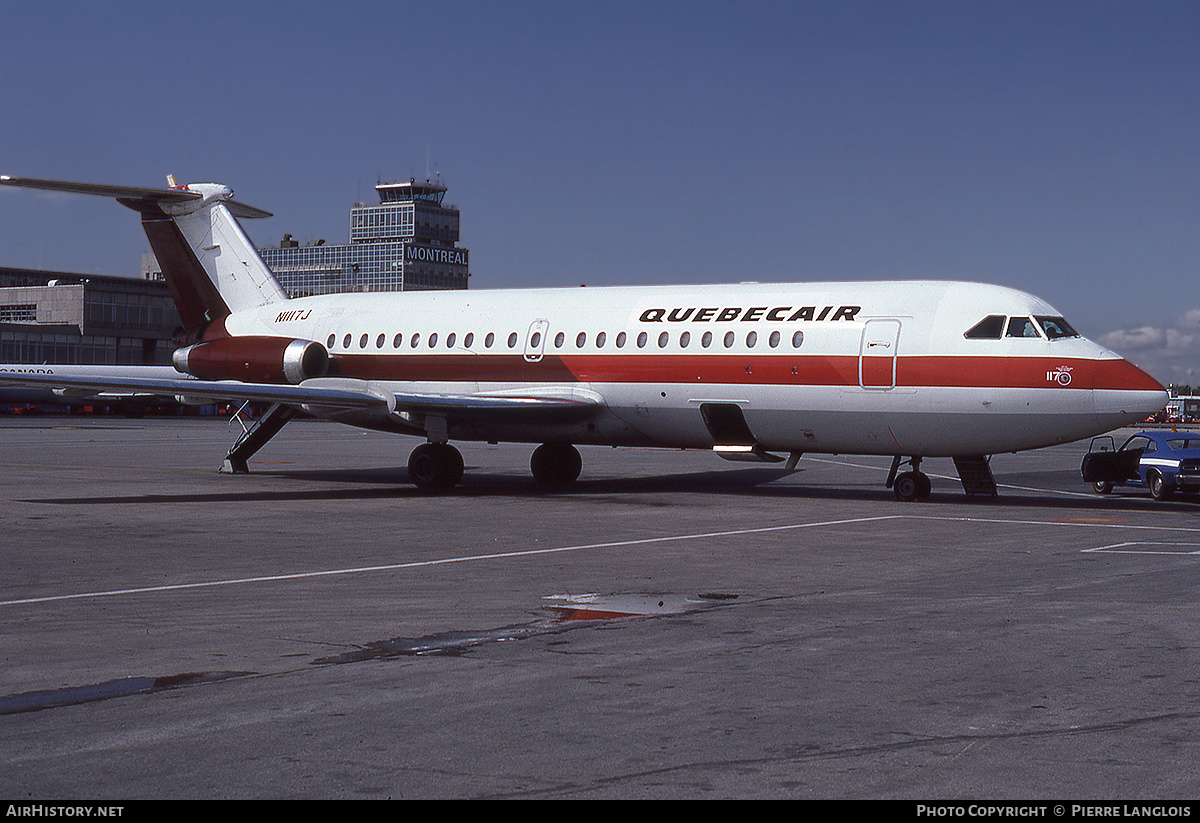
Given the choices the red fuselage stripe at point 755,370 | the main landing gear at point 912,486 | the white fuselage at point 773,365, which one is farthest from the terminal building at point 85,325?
the main landing gear at point 912,486

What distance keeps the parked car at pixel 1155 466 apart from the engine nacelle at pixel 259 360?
17.5m

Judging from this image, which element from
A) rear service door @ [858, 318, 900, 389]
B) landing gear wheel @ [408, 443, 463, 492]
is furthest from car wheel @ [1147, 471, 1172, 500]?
landing gear wheel @ [408, 443, 463, 492]

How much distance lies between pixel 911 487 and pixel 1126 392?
A: 183 inches

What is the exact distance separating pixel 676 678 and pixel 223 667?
125 inches

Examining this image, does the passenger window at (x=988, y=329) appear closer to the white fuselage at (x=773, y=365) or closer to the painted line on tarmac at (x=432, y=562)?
the white fuselage at (x=773, y=365)

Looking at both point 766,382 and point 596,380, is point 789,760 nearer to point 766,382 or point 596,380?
point 766,382

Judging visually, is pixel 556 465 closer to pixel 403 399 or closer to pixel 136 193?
pixel 403 399

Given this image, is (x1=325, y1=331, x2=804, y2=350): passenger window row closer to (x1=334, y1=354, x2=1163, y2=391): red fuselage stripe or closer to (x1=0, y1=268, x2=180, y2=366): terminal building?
(x1=334, y1=354, x2=1163, y2=391): red fuselage stripe

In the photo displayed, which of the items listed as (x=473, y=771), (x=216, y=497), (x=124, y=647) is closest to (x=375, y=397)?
(x=216, y=497)

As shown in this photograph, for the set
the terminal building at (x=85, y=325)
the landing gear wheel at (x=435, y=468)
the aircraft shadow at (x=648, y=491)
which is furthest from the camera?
the terminal building at (x=85, y=325)

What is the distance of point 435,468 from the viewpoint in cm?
2748

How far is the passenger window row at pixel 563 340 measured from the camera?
82.2 ft

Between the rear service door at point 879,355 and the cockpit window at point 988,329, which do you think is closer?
the cockpit window at point 988,329

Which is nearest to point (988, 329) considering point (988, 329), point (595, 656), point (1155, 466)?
point (988, 329)
